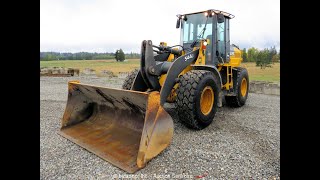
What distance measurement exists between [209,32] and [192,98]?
2379 millimetres

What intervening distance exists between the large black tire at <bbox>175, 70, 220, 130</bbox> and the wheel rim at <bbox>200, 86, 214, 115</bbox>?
5.9 inches

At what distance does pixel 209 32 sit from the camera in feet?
20.0

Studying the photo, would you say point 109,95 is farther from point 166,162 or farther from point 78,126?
point 166,162

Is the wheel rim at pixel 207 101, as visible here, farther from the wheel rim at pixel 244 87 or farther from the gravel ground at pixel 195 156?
the wheel rim at pixel 244 87

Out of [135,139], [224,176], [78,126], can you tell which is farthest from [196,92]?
[78,126]

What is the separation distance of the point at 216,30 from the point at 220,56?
0.73 metres

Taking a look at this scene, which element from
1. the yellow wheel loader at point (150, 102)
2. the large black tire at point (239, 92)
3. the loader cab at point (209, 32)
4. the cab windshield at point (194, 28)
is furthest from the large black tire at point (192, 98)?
the large black tire at point (239, 92)

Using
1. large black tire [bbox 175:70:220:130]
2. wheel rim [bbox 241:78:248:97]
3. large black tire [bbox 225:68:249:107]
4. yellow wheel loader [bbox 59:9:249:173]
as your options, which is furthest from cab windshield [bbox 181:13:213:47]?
wheel rim [bbox 241:78:248:97]

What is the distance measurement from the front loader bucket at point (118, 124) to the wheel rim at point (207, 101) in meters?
1.42

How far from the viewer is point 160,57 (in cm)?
582

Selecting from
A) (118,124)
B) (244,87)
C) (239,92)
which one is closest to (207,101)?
(118,124)

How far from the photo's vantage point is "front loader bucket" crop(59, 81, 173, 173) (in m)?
3.39

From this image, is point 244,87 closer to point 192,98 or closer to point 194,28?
point 194,28

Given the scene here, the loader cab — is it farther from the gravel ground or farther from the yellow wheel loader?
the gravel ground
